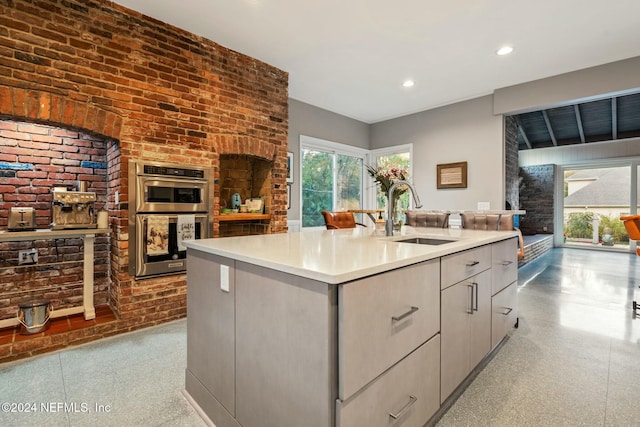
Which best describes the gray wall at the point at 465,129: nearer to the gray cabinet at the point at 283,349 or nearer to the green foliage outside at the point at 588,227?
the gray cabinet at the point at 283,349

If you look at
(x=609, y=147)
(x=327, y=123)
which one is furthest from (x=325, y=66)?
(x=609, y=147)

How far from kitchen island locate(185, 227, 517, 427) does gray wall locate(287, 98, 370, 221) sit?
3.44 metres

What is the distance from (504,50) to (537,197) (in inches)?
254

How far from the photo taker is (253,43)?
3.35 m

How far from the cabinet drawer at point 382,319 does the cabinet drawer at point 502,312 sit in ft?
3.21

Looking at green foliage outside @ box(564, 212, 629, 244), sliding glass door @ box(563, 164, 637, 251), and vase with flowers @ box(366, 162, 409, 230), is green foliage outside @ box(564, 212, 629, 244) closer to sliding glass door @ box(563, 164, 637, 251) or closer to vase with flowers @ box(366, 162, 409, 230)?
sliding glass door @ box(563, 164, 637, 251)

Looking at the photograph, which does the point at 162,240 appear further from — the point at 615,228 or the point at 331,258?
the point at 615,228

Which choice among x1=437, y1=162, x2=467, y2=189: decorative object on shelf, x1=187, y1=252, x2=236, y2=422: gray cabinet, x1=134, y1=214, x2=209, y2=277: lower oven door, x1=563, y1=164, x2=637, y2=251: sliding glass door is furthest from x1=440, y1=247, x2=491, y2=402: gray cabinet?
x1=563, y1=164, x2=637, y2=251: sliding glass door

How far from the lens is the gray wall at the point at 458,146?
477 cm

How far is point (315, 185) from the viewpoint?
5512mm

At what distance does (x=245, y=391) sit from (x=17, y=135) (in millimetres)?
3044

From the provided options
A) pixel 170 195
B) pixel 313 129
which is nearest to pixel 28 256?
pixel 170 195

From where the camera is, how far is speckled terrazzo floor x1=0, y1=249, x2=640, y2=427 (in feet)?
5.16

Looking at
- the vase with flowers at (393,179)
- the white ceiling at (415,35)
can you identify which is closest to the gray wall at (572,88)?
the white ceiling at (415,35)
